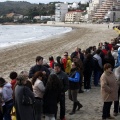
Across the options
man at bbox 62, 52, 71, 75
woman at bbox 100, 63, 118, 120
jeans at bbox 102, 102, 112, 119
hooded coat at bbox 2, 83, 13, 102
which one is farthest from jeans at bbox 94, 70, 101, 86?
hooded coat at bbox 2, 83, 13, 102

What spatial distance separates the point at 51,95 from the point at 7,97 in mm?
912

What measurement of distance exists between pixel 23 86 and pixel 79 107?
3143 millimetres

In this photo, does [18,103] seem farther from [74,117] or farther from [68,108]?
[68,108]

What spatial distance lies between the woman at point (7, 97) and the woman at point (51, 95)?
723 mm

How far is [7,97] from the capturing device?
6355 millimetres

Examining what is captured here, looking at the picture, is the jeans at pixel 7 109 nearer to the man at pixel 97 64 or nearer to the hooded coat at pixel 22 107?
the hooded coat at pixel 22 107

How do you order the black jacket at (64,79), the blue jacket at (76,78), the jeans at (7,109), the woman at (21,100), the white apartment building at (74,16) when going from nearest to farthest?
the woman at (21,100)
the jeans at (7,109)
the black jacket at (64,79)
the blue jacket at (76,78)
the white apartment building at (74,16)

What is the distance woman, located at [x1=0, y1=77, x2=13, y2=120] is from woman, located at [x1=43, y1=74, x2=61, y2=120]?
0.72 meters

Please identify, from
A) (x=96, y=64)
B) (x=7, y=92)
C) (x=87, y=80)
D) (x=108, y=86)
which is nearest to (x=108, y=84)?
(x=108, y=86)

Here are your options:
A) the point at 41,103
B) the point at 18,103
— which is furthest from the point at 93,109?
the point at 18,103

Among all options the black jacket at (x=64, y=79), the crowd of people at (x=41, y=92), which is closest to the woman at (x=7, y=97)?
the crowd of people at (x=41, y=92)

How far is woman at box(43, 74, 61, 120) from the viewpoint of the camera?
615cm

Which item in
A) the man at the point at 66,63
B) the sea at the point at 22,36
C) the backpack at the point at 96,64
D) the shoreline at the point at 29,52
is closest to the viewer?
the man at the point at 66,63

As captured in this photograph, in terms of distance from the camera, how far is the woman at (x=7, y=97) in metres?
6.24
